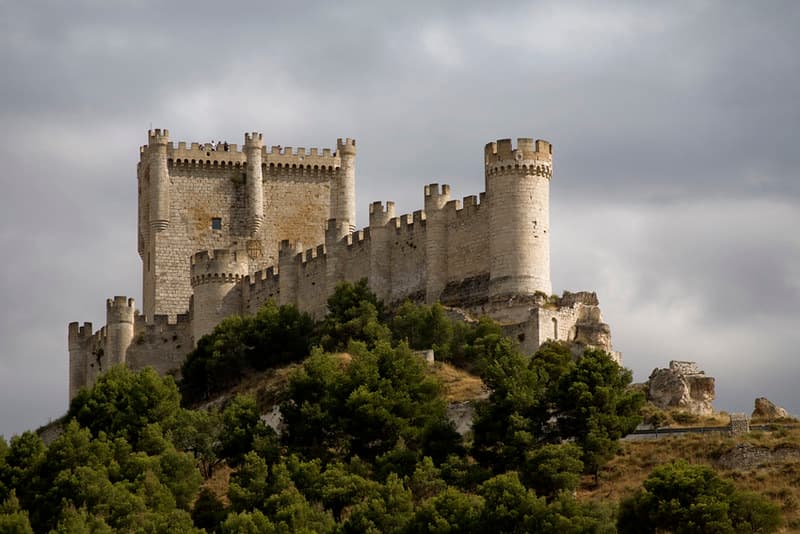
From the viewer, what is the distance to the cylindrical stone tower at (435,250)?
77938 mm

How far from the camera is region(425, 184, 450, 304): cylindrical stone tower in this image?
256 feet

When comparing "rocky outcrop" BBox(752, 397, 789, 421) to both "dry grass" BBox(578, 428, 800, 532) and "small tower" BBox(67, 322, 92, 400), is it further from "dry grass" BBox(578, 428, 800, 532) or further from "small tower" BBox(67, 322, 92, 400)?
"small tower" BBox(67, 322, 92, 400)

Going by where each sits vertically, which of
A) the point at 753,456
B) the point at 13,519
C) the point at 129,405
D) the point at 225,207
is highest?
the point at 225,207

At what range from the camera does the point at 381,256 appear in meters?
80.4

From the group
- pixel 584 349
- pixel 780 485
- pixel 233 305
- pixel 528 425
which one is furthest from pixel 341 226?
pixel 780 485

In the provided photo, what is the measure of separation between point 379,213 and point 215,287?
9.12 metres

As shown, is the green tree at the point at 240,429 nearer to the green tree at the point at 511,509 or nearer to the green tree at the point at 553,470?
the green tree at the point at 553,470

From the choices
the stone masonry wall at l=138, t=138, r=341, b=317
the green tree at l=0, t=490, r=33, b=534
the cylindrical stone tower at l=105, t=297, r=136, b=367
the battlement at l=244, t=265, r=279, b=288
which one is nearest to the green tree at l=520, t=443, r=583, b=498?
the green tree at l=0, t=490, r=33, b=534

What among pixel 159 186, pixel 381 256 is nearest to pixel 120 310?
pixel 159 186

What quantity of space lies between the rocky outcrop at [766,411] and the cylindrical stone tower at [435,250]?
12802mm

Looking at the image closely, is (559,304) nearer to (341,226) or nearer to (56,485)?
(341,226)

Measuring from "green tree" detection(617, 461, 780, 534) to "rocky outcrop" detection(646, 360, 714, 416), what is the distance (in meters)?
9.33

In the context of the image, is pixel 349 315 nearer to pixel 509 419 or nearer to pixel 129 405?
pixel 129 405

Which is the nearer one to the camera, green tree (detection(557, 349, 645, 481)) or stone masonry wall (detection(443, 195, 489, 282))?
green tree (detection(557, 349, 645, 481))
